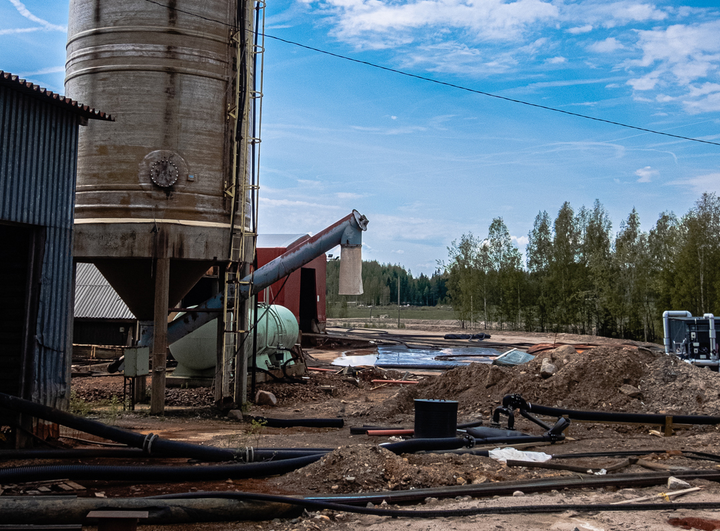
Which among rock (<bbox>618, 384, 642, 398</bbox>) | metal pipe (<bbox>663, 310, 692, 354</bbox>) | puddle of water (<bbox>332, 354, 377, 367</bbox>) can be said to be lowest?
puddle of water (<bbox>332, 354, 377, 367</bbox>)

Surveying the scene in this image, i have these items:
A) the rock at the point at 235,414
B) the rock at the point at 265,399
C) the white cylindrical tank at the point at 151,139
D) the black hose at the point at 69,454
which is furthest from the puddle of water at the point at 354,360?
the black hose at the point at 69,454

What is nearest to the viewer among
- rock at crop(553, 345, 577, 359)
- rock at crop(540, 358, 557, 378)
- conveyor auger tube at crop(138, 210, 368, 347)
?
rock at crop(540, 358, 557, 378)

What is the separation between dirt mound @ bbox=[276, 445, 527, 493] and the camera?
26.9 feet

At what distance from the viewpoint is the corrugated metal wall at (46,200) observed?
10094mm

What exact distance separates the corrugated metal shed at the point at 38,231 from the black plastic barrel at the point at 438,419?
6.16m

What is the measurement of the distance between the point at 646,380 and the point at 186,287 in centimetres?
1149

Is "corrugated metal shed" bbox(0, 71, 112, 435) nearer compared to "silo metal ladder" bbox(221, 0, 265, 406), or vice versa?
"corrugated metal shed" bbox(0, 71, 112, 435)

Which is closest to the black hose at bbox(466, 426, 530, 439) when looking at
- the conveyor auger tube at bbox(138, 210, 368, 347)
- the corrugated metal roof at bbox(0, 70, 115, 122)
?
the conveyor auger tube at bbox(138, 210, 368, 347)

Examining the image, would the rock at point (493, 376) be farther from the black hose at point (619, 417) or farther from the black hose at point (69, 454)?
the black hose at point (69, 454)

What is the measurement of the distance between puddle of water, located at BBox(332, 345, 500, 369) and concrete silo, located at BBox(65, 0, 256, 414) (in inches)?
511

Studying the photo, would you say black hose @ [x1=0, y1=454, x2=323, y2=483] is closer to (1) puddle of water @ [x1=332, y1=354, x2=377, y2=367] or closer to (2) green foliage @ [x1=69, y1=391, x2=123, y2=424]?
(2) green foliage @ [x1=69, y1=391, x2=123, y2=424]

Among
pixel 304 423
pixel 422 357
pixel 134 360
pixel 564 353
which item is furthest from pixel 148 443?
pixel 422 357

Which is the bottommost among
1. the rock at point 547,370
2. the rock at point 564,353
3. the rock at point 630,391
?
the rock at point 630,391

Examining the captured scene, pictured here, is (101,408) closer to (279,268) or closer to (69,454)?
(279,268)
